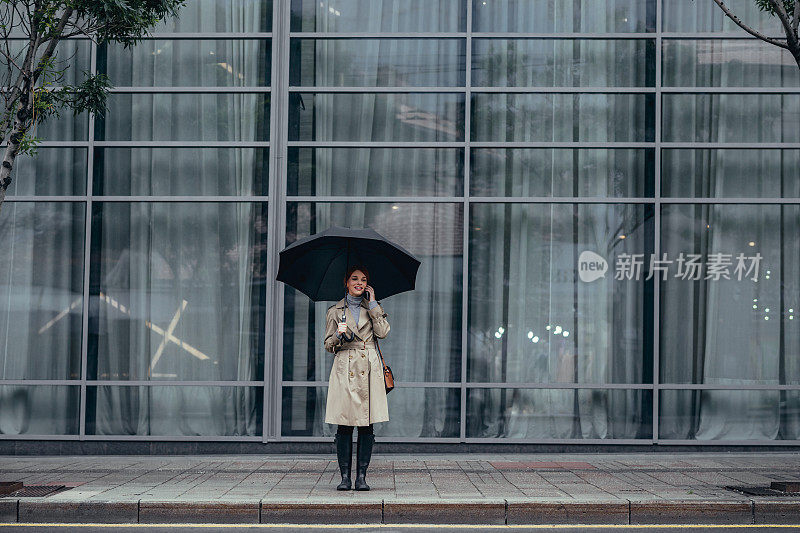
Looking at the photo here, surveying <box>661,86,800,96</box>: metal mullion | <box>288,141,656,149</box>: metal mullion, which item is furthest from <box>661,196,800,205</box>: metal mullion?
<box>661,86,800,96</box>: metal mullion

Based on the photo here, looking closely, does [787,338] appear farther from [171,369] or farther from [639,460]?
[171,369]

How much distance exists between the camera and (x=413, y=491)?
26.2 feet

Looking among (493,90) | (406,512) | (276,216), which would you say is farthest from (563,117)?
(406,512)

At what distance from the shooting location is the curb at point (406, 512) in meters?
7.27

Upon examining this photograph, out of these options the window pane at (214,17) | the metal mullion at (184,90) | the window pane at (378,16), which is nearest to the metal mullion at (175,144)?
the metal mullion at (184,90)

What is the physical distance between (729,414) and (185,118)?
7.46m

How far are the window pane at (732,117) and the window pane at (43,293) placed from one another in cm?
727

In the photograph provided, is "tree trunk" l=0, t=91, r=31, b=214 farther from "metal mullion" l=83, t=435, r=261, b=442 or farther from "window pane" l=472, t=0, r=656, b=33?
"window pane" l=472, t=0, r=656, b=33

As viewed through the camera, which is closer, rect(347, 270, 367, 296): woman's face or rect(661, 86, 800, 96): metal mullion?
rect(347, 270, 367, 296): woman's face

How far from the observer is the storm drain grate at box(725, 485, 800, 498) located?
773 centimetres

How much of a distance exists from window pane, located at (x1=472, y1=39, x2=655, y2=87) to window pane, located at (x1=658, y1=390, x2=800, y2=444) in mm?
3843

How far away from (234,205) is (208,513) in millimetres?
4664

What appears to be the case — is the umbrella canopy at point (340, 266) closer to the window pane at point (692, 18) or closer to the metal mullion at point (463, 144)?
the metal mullion at point (463, 144)

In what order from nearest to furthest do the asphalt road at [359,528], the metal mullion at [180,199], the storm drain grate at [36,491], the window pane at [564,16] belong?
the asphalt road at [359,528]
the storm drain grate at [36,491]
the metal mullion at [180,199]
the window pane at [564,16]
